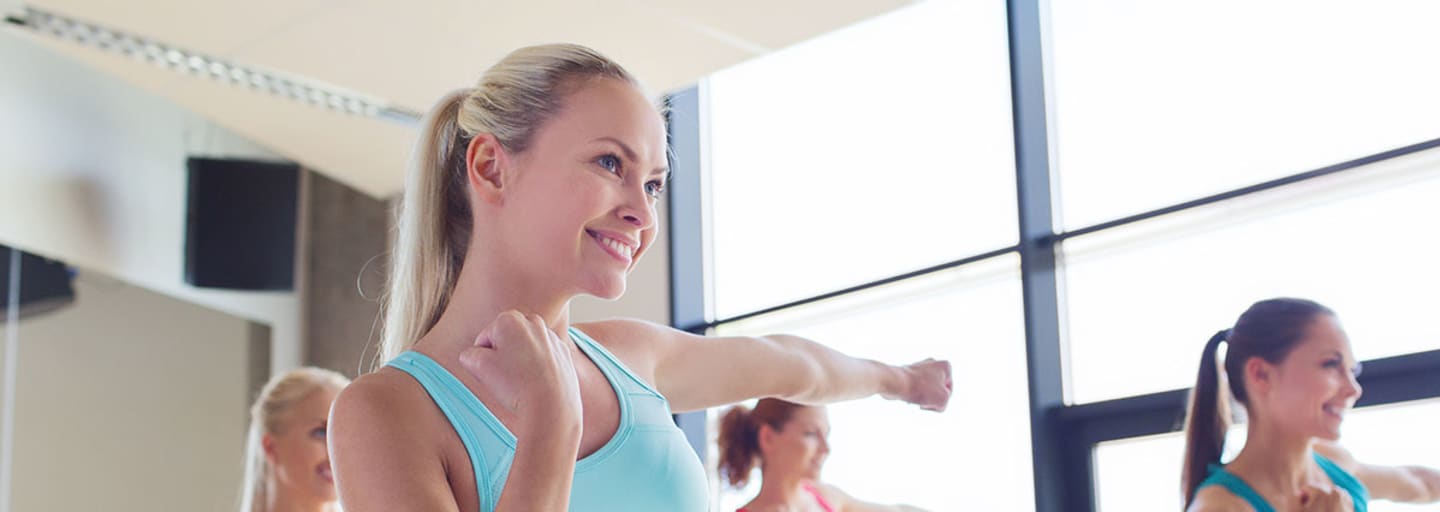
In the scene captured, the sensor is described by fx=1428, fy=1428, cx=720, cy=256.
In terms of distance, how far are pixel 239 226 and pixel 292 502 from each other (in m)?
2.40

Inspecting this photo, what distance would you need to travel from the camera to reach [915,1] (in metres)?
3.86

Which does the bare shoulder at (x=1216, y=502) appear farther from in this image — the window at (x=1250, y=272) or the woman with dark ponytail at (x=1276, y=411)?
the window at (x=1250, y=272)

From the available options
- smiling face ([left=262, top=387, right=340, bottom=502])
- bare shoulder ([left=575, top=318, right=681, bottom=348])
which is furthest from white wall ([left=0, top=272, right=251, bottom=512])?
bare shoulder ([left=575, top=318, right=681, bottom=348])

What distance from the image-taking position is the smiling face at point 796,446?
14.5 feet

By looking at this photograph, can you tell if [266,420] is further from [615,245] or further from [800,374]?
[615,245]

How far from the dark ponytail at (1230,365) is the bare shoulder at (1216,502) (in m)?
0.02

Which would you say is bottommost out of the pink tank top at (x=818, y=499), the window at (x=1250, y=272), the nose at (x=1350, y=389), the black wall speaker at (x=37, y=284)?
the pink tank top at (x=818, y=499)

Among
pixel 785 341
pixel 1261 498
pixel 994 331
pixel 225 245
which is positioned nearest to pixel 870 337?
pixel 994 331

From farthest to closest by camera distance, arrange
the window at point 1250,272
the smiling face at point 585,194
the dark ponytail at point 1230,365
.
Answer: the window at point 1250,272 → the dark ponytail at point 1230,365 → the smiling face at point 585,194

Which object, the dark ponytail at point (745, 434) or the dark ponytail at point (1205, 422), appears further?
the dark ponytail at point (745, 434)

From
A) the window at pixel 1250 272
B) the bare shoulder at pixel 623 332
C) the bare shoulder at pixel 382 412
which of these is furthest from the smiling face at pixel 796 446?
the bare shoulder at pixel 382 412

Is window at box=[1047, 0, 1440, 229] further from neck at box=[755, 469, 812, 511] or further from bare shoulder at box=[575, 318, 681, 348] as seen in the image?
bare shoulder at box=[575, 318, 681, 348]

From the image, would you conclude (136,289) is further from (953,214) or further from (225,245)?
(953,214)

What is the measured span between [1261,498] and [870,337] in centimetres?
199
